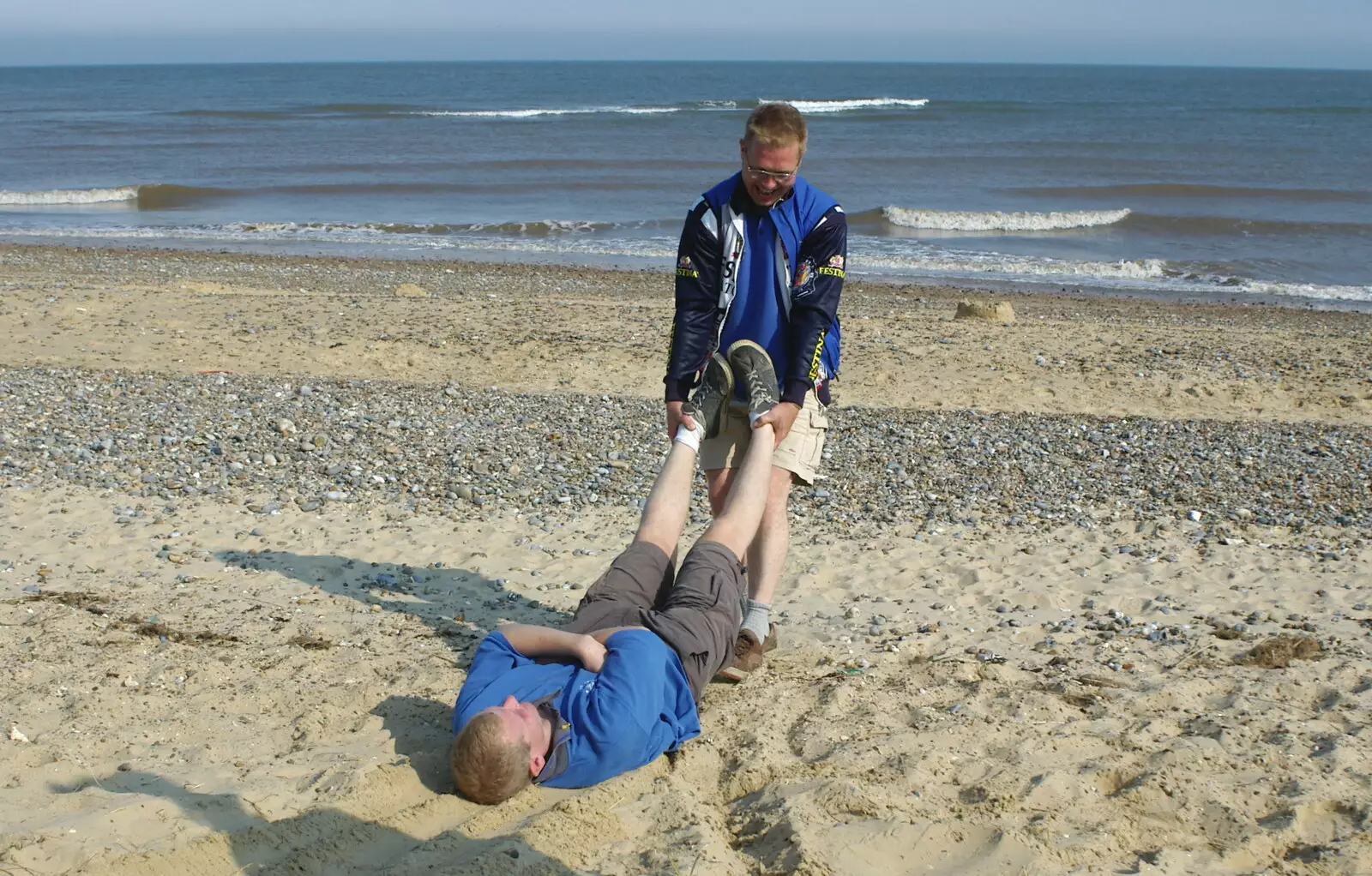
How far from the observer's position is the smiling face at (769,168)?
393 cm

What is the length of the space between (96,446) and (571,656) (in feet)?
15.7

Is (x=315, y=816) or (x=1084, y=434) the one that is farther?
(x=1084, y=434)

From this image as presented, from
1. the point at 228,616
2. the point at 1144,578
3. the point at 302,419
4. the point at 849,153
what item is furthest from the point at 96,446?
the point at 849,153

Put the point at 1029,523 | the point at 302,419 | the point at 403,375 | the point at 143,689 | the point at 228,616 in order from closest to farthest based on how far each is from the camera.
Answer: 1. the point at 143,689
2. the point at 228,616
3. the point at 1029,523
4. the point at 302,419
5. the point at 403,375

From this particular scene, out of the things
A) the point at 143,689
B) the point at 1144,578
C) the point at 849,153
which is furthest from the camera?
the point at 849,153

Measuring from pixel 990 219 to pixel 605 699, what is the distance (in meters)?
22.3

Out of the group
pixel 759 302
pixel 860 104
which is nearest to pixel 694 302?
pixel 759 302

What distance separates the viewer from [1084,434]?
842 centimetres

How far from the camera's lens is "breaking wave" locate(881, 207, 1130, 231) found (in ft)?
78.7

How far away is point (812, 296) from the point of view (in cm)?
420

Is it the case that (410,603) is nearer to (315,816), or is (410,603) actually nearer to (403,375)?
(315,816)

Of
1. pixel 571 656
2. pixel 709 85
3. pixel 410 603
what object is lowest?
pixel 410 603

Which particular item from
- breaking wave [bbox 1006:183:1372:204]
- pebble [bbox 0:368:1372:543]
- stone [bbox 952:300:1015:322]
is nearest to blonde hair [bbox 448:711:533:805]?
pebble [bbox 0:368:1372:543]

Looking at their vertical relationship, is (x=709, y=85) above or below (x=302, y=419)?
above
